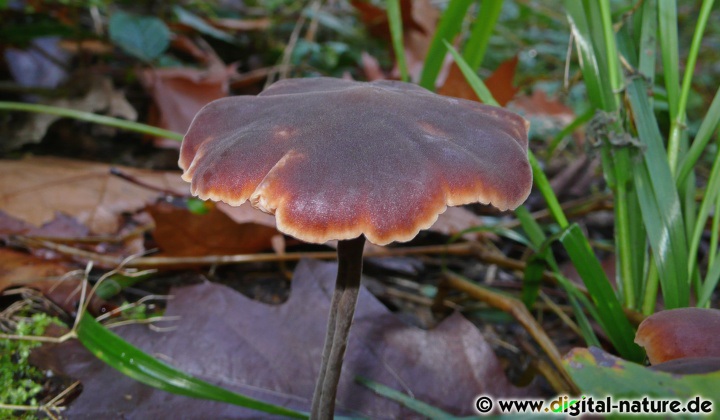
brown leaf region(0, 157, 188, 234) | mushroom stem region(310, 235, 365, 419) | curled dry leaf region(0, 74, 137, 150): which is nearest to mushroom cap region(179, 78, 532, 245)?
mushroom stem region(310, 235, 365, 419)

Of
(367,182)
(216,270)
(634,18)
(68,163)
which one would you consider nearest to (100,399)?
(216,270)

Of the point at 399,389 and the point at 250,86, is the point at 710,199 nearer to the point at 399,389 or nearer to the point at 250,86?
the point at 399,389

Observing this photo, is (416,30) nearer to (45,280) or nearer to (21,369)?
(45,280)

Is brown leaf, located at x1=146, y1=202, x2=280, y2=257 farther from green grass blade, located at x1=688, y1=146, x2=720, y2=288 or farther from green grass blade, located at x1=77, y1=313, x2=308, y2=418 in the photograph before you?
green grass blade, located at x1=688, y1=146, x2=720, y2=288

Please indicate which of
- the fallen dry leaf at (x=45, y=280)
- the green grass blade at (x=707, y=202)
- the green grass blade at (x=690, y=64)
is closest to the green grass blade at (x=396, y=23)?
the green grass blade at (x=690, y=64)

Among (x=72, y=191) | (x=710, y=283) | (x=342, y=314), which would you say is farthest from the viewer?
(x=72, y=191)

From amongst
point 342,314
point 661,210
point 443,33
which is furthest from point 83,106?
point 661,210
